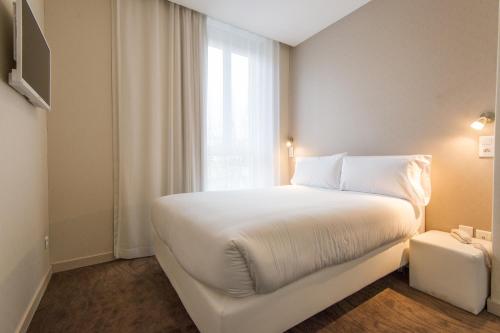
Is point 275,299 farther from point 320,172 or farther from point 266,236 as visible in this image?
point 320,172

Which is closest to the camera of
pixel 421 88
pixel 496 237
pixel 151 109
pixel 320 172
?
pixel 496 237

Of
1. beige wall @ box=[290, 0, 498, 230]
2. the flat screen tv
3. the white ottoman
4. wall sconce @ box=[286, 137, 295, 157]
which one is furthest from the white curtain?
the white ottoman

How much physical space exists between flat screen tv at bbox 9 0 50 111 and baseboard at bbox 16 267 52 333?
133 cm

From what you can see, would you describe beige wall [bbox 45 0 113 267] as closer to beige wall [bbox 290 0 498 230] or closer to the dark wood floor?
the dark wood floor

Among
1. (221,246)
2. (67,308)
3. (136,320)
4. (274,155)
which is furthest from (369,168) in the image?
(67,308)

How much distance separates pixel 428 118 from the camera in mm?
2105

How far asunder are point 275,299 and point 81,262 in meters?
2.09

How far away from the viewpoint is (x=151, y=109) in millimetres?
2510

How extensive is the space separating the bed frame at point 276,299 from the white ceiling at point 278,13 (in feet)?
8.55

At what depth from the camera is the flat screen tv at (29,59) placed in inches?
45.9

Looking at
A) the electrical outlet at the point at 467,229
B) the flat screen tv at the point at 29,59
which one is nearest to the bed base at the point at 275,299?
the electrical outlet at the point at 467,229

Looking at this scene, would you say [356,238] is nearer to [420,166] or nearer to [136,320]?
[420,166]

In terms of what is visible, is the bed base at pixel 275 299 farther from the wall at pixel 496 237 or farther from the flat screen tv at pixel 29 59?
the flat screen tv at pixel 29 59

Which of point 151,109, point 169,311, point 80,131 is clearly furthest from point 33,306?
point 151,109
